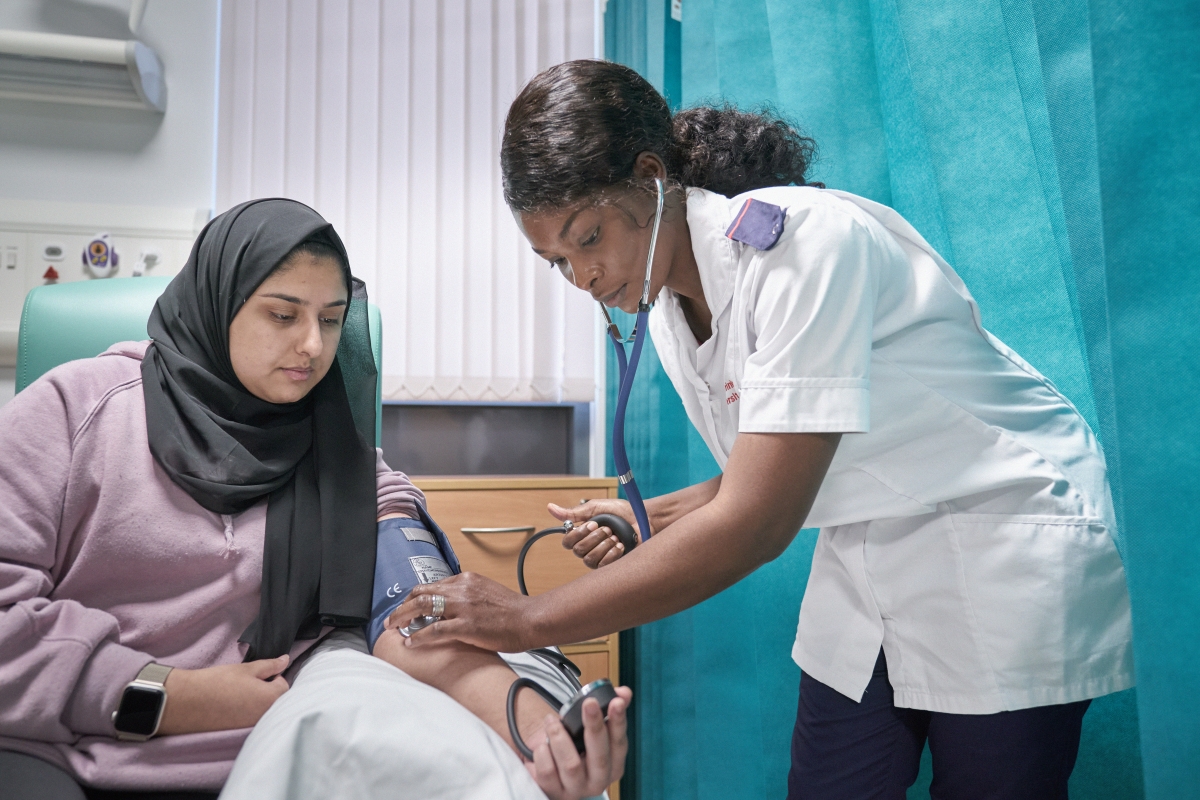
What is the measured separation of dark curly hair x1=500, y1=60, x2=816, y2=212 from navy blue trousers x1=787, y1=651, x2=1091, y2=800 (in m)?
0.68

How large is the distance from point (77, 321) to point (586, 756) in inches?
47.7

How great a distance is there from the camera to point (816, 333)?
826mm

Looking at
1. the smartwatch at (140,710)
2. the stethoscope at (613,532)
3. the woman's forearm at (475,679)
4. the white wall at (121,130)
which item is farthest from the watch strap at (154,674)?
the white wall at (121,130)

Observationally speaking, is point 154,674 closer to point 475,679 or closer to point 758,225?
point 475,679

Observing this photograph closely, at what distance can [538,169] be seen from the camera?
3.19 feet

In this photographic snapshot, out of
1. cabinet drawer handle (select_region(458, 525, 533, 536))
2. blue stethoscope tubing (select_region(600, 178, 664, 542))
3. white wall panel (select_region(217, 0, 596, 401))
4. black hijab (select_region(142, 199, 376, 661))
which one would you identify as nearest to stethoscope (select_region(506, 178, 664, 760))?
blue stethoscope tubing (select_region(600, 178, 664, 542))

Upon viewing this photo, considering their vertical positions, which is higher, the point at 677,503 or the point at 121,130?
the point at 121,130

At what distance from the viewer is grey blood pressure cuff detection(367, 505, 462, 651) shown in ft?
3.66

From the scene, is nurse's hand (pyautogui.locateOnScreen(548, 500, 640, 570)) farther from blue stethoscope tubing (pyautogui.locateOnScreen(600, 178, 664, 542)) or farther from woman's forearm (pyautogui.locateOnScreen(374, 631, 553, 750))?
woman's forearm (pyautogui.locateOnScreen(374, 631, 553, 750))

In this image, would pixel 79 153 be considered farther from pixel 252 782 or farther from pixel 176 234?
pixel 252 782

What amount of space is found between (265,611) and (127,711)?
198 mm

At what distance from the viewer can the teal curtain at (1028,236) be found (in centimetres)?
60

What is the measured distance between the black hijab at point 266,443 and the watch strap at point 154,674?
13cm

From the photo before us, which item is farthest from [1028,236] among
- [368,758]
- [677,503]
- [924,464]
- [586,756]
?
[368,758]
